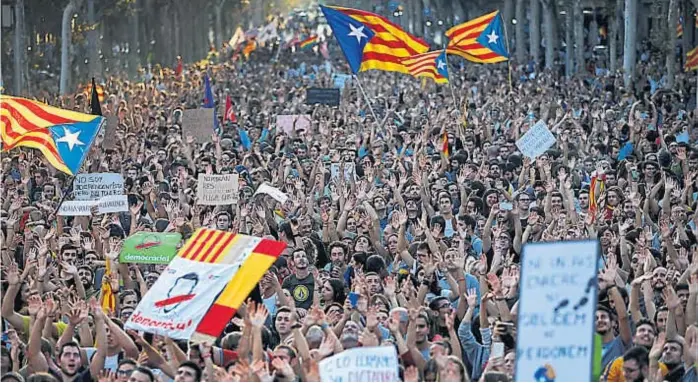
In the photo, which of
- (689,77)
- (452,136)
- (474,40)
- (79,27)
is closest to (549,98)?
(474,40)

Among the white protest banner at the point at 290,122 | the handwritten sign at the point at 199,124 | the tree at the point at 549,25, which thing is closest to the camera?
the handwritten sign at the point at 199,124

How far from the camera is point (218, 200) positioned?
585 inches

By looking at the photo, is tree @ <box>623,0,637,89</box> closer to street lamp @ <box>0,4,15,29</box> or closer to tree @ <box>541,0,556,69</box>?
Answer: tree @ <box>541,0,556,69</box>

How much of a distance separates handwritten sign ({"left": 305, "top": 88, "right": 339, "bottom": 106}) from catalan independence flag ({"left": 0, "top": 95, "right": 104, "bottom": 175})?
11567 millimetres

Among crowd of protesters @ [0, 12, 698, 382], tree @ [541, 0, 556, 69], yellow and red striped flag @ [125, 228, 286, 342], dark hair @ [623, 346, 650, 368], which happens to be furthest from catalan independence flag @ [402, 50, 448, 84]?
tree @ [541, 0, 556, 69]

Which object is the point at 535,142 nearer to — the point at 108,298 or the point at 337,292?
the point at 337,292

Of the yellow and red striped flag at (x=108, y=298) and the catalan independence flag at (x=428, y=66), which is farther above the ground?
the catalan independence flag at (x=428, y=66)

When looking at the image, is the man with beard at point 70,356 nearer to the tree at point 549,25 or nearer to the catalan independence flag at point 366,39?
the catalan independence flag at point 366,39

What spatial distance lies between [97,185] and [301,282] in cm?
357

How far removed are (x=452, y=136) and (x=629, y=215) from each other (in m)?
7.41

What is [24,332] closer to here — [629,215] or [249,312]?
[249,312]

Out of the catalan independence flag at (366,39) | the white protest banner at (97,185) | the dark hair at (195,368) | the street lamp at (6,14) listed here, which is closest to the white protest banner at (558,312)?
the dark hair at (195,368)

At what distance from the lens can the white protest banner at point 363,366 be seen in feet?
27.3

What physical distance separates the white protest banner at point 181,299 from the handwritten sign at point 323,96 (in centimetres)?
1658
